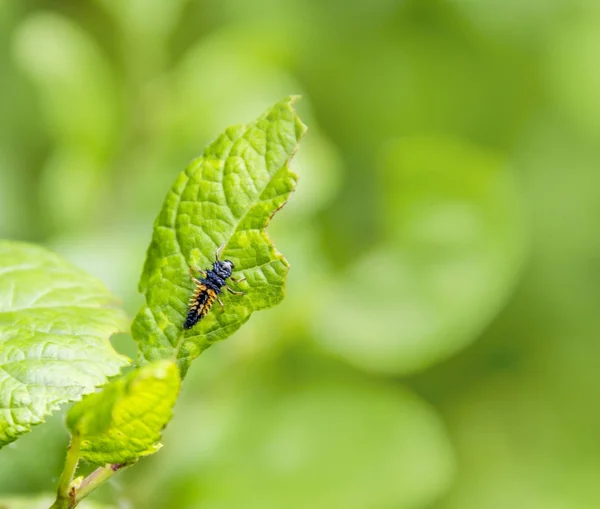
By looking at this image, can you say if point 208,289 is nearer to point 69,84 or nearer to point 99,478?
point 99,478

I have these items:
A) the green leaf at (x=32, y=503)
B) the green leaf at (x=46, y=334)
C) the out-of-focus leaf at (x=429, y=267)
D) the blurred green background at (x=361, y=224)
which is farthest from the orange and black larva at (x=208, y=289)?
the out-of-focus leaf at (x=429, y=267)

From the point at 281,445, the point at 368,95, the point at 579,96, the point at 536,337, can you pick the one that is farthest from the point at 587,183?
the point at 281,445

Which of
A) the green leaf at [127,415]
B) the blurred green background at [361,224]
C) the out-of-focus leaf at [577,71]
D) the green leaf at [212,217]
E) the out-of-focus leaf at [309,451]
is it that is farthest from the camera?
the out-of-focus leaf at [577,71]

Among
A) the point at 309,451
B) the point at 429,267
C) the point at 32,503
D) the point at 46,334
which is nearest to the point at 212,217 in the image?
the point at 46,334

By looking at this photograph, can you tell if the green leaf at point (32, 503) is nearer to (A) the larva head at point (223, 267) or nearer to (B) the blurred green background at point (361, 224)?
(B) the blurred green background at point (361, 224)

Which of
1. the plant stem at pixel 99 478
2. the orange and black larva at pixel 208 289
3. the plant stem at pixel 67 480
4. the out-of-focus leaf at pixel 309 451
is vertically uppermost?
the orange and black larva at pixel 208 289

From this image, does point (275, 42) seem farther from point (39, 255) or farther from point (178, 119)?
point (39, 255)
